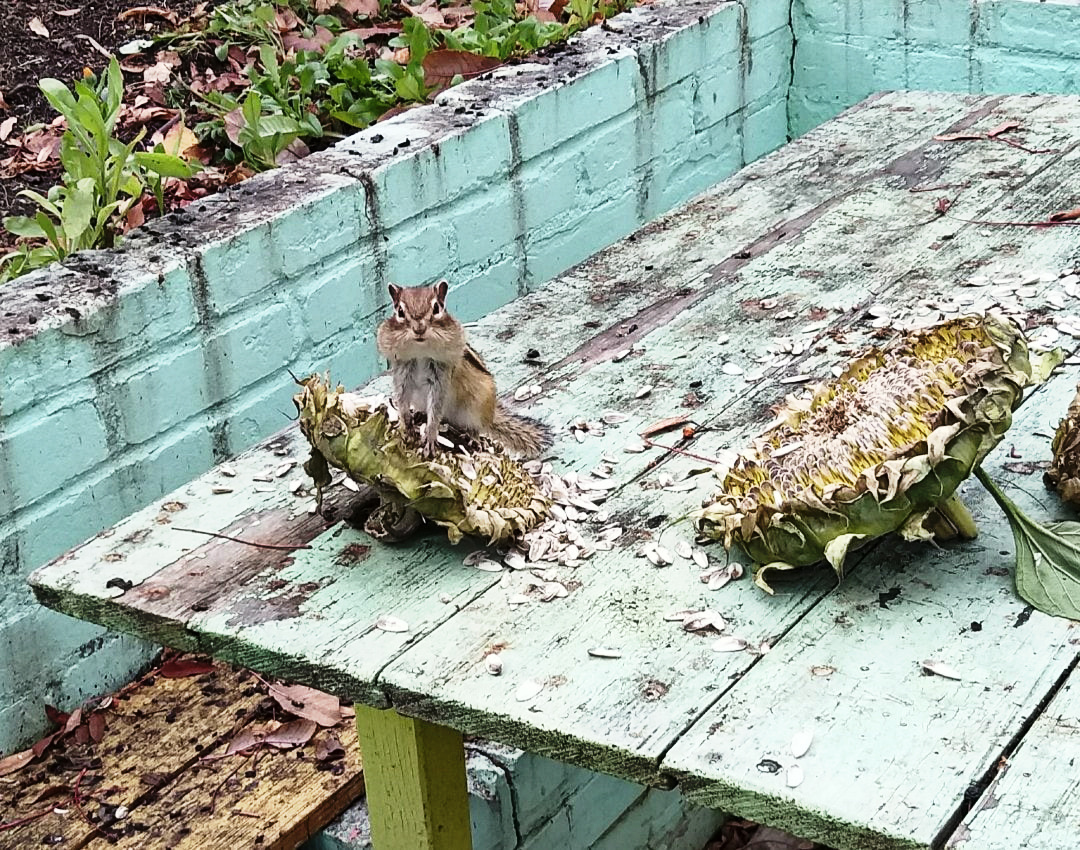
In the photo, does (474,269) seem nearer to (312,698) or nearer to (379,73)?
(379,73)

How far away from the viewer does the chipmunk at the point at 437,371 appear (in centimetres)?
218

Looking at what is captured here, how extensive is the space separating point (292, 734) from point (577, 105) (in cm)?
192

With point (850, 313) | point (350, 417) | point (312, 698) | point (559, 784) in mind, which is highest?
point (350, 417)

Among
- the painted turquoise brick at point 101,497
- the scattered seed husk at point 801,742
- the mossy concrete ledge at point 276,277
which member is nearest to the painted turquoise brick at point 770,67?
the mossy concrete ledge at point 276,277

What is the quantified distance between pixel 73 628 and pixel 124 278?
0.69 m

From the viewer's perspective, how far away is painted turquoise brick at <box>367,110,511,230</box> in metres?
3.50

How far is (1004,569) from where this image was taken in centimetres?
186

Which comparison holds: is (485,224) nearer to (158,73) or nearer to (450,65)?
(450,65)

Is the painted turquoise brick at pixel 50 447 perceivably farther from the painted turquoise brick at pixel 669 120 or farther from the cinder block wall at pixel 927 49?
the cinder block wall at pixel 927 49

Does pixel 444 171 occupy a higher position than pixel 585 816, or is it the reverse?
pixel 444 171

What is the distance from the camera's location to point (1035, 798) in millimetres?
1460

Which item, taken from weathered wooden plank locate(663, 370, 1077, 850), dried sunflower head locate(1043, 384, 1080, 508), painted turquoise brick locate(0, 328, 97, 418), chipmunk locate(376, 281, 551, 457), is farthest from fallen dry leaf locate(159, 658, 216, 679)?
dried sunflower head locate(1043, 384, 1080, 508)

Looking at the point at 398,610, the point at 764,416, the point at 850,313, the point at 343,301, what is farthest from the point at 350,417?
the point at 343,301

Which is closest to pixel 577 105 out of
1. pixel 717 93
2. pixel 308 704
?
pixel 717 93
